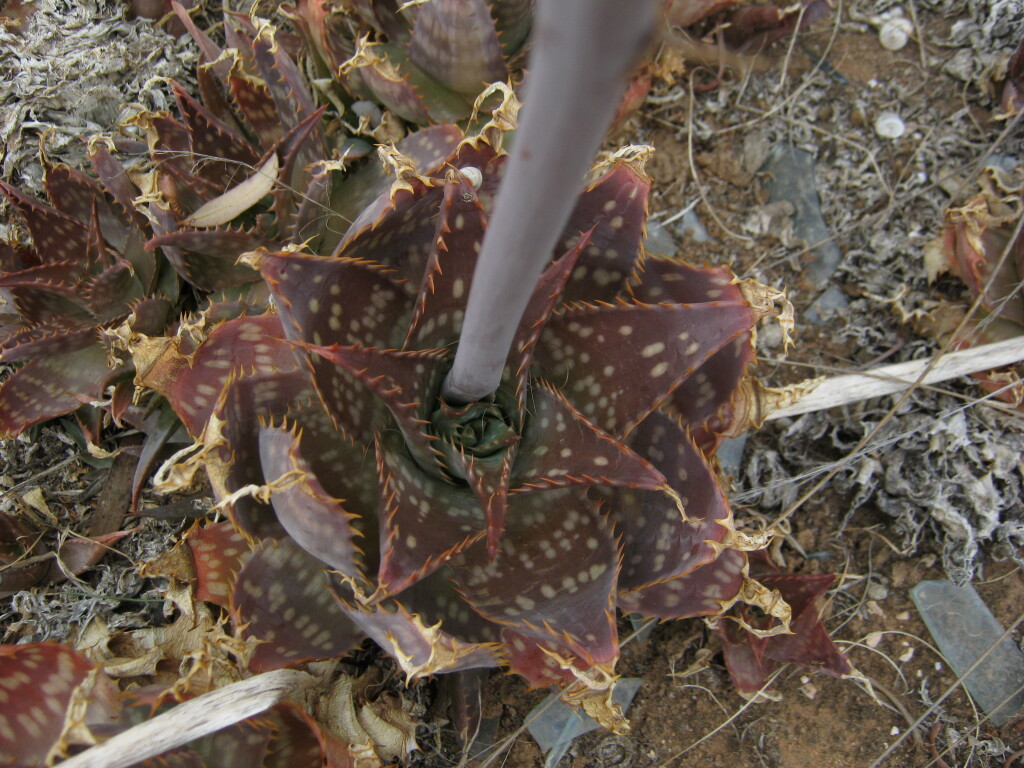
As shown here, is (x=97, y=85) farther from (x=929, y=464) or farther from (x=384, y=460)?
(x=929, y=464)

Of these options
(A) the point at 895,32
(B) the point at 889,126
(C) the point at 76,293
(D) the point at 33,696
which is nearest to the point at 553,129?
(D) the point at 33,696

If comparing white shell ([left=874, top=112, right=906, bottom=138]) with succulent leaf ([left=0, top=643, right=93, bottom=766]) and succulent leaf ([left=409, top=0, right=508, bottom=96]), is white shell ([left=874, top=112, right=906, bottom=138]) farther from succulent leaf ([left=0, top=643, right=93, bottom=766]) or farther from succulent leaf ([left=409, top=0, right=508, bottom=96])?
succulent leaf ([left=0, top=643, right=93, bottom=766])

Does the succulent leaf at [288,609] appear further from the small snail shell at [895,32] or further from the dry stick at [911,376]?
the small snail shell at [895,32]

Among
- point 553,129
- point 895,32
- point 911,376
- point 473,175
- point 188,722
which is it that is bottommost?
point 911,376

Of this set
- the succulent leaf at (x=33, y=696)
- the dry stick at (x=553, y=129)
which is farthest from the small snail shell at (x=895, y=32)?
the succulent leaf at (x=33, y=696)

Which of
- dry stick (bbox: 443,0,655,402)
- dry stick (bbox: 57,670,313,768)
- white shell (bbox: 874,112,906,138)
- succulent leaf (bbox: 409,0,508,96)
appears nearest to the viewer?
dry stick (bbox: 443,0,655,402)

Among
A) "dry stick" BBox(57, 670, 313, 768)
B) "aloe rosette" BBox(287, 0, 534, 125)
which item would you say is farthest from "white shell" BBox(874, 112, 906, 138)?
"dry stick" BBox(57, 670, 313, 768)

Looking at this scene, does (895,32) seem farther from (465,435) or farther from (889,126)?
(465,435)
